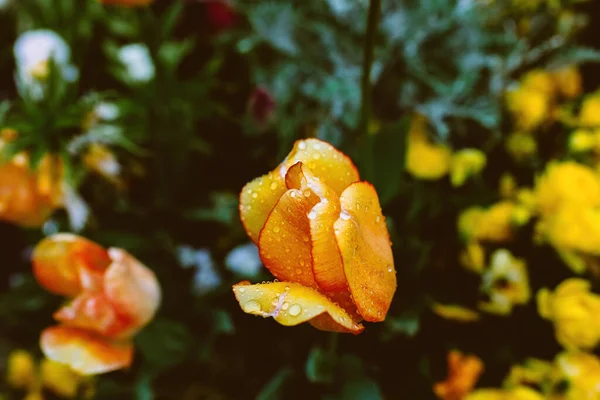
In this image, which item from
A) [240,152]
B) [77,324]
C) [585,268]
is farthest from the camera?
[240,152]

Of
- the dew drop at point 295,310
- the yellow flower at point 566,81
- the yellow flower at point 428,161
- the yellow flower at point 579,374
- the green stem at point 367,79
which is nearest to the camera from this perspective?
the dew drop at point 295,310

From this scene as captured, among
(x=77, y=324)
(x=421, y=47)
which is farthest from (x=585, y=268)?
(x=77, y=324)

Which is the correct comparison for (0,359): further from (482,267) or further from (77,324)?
(482,267)

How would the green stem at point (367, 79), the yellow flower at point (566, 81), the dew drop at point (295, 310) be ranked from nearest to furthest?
1. the dew drop at point (295, 310)
2. the green stem at point (367, 79)
3. the yellow flower at point (566, 81)

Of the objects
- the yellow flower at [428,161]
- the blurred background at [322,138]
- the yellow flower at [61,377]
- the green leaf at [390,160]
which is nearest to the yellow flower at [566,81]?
the blurred background at [322,138]

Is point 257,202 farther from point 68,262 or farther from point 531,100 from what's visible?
point 531,100

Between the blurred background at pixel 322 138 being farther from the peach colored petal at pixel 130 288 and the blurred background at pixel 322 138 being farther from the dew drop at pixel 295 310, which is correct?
the dew drop at pixel 295 310
